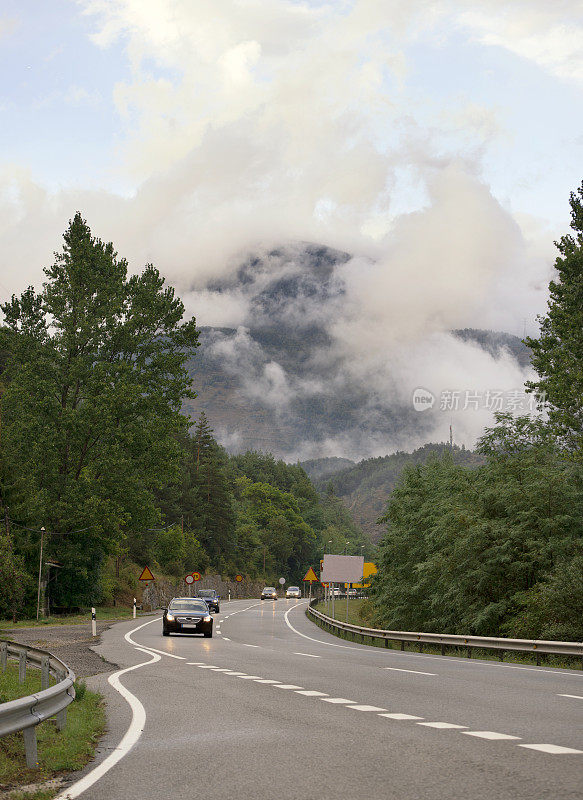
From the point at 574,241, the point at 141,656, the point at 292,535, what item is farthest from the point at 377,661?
the point at 292,535

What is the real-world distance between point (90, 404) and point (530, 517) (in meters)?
27.2

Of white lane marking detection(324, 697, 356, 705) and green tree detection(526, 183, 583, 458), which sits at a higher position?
green tree detection(526, 183, 583, 458)

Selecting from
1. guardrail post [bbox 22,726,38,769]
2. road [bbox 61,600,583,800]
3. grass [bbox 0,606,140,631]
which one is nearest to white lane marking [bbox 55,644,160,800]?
road [bbox 61,600,583,800]

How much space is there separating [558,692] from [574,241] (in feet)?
83.2

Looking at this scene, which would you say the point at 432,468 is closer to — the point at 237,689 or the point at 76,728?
the point at 237,689

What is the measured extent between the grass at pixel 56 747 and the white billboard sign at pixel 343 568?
5196 centimetres

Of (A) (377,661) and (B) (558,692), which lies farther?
(A) (377,661)

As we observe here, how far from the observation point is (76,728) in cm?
1063

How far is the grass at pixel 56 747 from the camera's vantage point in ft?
26.3

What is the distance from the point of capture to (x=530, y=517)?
3312 cm

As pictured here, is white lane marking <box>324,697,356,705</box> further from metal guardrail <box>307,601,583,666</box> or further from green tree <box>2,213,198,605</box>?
green tree <box>2,213,198,605</box>

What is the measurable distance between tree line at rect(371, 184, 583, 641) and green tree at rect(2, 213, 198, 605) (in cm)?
1890

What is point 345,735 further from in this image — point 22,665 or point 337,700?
point 22,665

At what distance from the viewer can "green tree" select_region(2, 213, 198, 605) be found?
51.9 metres
